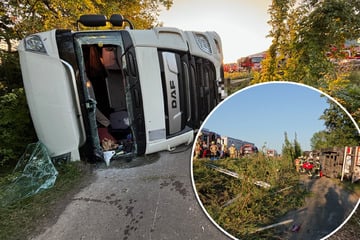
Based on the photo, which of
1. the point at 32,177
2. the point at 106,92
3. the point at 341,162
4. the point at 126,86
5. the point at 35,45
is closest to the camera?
the point at 341,162

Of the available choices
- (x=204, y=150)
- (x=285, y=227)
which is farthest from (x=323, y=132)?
(x=204, y=150)

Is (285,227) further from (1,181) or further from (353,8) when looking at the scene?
(353,8)

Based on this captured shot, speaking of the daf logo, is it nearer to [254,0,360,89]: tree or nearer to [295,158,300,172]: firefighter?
[295,158,300,172]: firefighter

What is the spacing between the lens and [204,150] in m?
1.18

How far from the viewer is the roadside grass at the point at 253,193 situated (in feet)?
3.45

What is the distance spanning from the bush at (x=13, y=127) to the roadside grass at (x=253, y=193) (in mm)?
3458

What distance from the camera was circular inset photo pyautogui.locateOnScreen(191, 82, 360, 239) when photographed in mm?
1048

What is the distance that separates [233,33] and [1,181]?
5.63m

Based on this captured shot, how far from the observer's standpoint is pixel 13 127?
3.10 metres

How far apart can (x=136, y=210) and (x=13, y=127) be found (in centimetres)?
274

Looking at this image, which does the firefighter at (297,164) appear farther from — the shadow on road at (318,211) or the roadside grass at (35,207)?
the roadside grass at (35,207)

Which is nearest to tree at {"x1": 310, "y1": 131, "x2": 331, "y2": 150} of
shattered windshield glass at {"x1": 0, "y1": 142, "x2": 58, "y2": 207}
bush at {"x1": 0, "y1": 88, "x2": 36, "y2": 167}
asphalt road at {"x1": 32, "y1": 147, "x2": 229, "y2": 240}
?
asphalt road at {"x1": 32, "y1": 147, "x2": 229, "y2": 240}

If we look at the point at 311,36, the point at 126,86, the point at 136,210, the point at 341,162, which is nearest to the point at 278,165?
the point at 341,162

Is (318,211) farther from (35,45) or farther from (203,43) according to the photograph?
(35,45)
